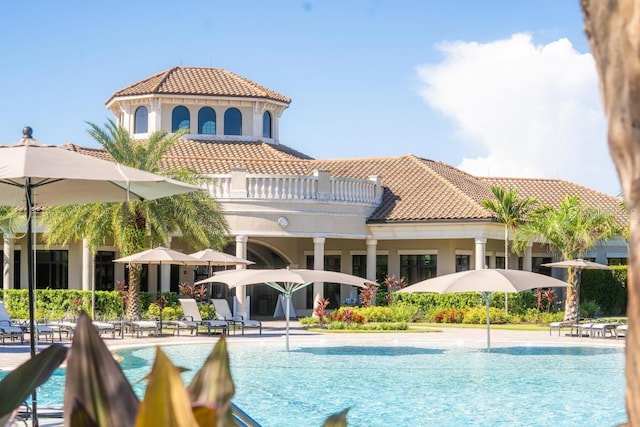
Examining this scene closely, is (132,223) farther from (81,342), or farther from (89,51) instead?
(81,342)

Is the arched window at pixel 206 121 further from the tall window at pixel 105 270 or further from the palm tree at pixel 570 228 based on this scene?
the palm tree at pixel 570 228

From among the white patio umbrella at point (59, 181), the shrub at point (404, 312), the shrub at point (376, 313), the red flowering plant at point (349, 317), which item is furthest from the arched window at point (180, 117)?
the white patio umbrella at point (59, 181)

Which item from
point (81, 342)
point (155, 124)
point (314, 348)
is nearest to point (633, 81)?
point (81, 342)

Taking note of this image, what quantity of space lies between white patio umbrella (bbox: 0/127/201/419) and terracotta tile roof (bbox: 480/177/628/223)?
36.8 metres

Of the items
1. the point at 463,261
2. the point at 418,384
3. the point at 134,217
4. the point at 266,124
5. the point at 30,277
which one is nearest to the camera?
the point at 30,277

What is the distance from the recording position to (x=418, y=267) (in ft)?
134

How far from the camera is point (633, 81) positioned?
1514 millimetres

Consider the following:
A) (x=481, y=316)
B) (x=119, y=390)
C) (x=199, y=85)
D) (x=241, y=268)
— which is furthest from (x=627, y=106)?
(x=199, y=85)

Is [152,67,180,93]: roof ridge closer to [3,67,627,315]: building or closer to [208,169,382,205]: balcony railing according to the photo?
[3,67,627,315]: building

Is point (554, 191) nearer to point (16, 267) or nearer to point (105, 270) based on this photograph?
point (105, 270)

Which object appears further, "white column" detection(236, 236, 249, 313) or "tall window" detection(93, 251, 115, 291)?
"tall window" detection(93, 251, 115, 291)

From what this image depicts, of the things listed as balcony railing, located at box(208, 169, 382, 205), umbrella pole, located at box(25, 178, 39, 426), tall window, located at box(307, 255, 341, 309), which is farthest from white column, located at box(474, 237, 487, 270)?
umbrella pole, located at box(25, 178, 39, 426)

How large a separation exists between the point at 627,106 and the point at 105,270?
39.3 meters

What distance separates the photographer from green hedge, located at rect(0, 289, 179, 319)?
3416 cm
